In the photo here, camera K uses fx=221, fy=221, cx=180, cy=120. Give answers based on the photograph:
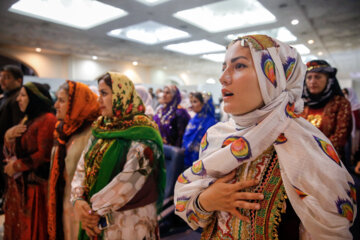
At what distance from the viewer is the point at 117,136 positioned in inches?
53.6

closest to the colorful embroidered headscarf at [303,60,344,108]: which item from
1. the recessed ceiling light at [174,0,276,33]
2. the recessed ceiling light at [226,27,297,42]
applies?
the recessed ceiling light at [174,0,276,33]

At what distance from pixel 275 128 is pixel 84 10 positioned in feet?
19.6

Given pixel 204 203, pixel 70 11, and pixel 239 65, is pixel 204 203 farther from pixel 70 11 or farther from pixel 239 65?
pixel 70 11

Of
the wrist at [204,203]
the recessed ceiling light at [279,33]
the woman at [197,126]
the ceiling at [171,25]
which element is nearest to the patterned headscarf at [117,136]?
the wrist at [204,203]

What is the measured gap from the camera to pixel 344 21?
5.20 m

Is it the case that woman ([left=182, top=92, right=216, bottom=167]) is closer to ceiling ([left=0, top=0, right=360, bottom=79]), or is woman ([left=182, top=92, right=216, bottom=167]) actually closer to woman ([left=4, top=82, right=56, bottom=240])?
woman ([left=4, top=82, right=56, bottom=240])

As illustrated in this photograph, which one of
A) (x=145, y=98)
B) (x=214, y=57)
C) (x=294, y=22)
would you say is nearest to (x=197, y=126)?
(x=145, y=98)

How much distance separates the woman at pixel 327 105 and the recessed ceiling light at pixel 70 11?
175 inches

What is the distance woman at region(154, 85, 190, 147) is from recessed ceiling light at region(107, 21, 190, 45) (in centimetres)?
320

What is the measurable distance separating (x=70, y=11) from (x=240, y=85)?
5.97 metres

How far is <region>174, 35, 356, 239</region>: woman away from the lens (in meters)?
0.58

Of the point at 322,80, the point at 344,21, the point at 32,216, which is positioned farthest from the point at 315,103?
the point at 344,21

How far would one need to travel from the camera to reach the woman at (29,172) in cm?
179

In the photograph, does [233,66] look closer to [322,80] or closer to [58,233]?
[322,80]
